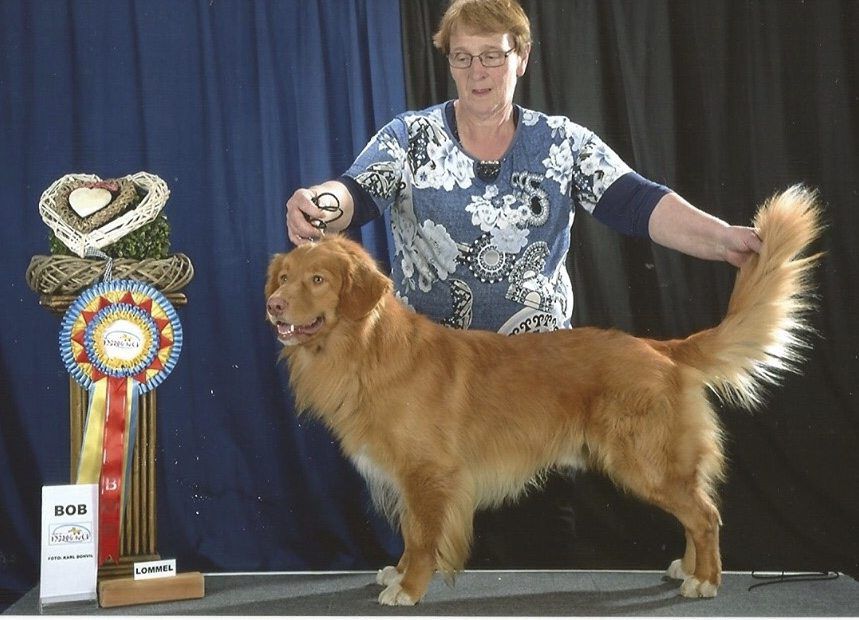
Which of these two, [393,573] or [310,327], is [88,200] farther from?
[393,573]

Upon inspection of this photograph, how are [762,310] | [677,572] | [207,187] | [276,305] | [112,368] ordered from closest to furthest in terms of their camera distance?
[276,305] < [762,310] < [112,368] < [677,572] < [207,187]

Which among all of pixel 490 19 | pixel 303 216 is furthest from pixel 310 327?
pixel 490 19

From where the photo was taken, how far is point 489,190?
3373 millimetres

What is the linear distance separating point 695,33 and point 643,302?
1.12m

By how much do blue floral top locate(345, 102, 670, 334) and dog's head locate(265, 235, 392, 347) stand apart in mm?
361

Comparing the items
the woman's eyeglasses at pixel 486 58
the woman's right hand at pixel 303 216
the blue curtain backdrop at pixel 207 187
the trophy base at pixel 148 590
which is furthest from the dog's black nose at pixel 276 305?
the blue curtain backdrop at pixel 207 187

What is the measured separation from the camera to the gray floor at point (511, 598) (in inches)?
117

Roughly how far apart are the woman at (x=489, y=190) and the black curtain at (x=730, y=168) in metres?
0.72

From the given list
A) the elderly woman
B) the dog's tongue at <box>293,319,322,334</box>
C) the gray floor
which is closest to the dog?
the dog's tongue at <box>293,319,322,334</box>

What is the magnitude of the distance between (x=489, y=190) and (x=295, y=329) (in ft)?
2.80

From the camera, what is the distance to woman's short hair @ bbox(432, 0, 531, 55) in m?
3.25

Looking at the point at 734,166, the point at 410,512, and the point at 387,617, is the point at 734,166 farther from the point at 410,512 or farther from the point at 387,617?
the point at 387,617

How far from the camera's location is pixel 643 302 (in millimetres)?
4199

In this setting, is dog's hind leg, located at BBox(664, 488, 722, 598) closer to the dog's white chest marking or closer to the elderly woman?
the elderly woman
